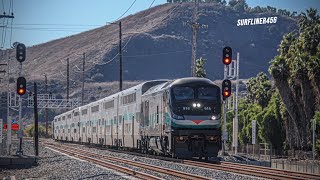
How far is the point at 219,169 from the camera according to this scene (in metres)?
25.1

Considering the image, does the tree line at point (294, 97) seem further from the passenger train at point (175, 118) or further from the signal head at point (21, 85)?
the signal head at point (21, 85)

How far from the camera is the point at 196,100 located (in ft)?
94.0

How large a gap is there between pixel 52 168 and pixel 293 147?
2345 cm

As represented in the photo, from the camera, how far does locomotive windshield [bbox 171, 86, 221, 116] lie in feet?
93.7

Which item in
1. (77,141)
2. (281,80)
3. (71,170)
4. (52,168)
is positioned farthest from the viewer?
(77,141)

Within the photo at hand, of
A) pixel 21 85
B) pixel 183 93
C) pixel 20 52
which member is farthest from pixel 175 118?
pixel 20 52

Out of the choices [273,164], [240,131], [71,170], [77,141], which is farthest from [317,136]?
[77,141]

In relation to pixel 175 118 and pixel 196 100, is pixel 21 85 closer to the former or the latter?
pixel 175 118

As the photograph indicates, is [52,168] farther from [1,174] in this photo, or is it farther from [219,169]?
[219,169]

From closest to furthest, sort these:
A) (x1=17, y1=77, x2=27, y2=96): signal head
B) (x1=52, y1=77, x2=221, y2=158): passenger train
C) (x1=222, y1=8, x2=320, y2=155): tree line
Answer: (x1=52, y1=77, x2=221, y2=158): passenger train, (x1=17, y1=77, x2=27, y2=96): signal head, (x1=222, y1=8, x2=320, y2=155): tree line

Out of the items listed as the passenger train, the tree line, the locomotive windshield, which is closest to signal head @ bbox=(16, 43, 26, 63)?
the passenger train

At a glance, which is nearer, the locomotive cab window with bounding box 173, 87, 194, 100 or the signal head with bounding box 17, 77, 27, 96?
the locomotive cab window with bounding box 173, 87, 194, 100

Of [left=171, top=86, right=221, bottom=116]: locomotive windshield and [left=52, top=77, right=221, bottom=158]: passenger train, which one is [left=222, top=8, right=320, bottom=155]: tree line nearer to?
[left=52, top=77, right=221, bottom=158]: passenger train

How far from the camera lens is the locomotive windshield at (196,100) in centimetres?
2856
